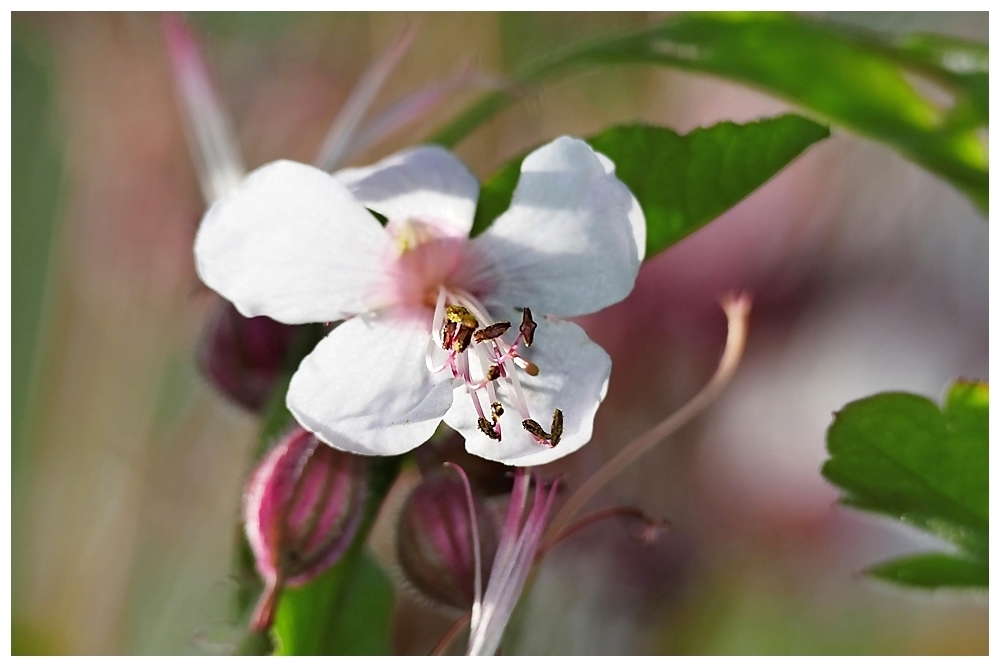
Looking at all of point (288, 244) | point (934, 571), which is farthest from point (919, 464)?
point (288, 244)

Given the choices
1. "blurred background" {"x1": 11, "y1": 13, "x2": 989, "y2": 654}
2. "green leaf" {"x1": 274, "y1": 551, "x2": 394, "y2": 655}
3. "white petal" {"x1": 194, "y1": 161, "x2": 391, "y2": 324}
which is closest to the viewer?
"white petal" {"x1": 194, "y1": 161, "x2": 391, "y2": 324}

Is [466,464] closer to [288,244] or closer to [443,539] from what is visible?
[443,539]

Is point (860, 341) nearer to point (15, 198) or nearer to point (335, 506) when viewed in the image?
point (335, 506)

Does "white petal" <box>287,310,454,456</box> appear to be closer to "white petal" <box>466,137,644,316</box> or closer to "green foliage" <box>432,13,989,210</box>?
"white petal" <box>466,137,644,316</box>

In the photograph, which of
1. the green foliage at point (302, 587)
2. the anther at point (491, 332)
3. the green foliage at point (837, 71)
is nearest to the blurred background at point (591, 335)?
the green foliage at point (837, 71)

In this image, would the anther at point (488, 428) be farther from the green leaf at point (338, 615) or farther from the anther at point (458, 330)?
the green leaf at point (338, 615)

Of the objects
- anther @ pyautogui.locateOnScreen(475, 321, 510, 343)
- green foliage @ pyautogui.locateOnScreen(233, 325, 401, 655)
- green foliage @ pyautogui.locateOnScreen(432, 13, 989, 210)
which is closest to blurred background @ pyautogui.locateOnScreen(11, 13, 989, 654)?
green foliage @ pyautogui.locateOnScreen(432, 13, 989, 210)

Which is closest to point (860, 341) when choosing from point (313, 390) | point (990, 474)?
point (990, 474)
